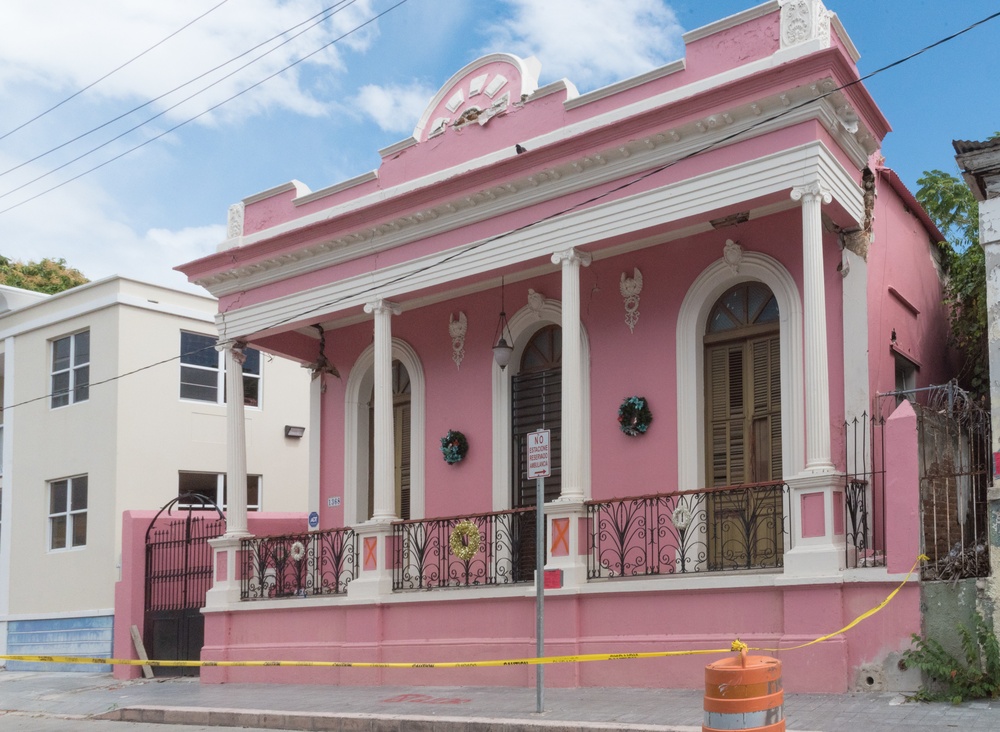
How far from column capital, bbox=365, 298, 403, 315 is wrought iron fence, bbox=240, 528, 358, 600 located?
2908 millimetres

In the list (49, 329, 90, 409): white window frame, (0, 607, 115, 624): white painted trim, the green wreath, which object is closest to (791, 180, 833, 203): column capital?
the green wreath

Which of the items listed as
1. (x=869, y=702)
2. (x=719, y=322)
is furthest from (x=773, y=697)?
(x=719, y=322)

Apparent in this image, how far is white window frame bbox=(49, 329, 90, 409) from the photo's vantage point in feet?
72.4

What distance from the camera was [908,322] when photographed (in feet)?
48.5

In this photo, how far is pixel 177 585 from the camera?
19078mm

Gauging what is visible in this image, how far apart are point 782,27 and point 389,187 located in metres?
5.96

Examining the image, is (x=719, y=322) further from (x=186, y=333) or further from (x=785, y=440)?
(x=186, y=333)

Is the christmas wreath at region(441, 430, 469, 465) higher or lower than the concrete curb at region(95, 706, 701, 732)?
higher

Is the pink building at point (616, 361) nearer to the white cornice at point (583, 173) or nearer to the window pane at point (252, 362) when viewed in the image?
the white cornice at point (583, 173)

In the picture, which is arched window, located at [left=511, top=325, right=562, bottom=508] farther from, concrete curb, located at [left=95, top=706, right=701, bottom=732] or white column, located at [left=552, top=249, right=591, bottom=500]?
concrete curb, located at [left=95, top=706, right=701, bottom=732]

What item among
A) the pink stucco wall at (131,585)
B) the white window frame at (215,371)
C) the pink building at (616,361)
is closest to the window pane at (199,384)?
the white window frame at (215,371)

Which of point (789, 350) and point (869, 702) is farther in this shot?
point (789, 350)

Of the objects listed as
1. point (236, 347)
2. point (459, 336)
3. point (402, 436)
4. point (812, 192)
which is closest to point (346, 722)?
point (459, 336)

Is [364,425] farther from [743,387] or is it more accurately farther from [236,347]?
[743,387]
